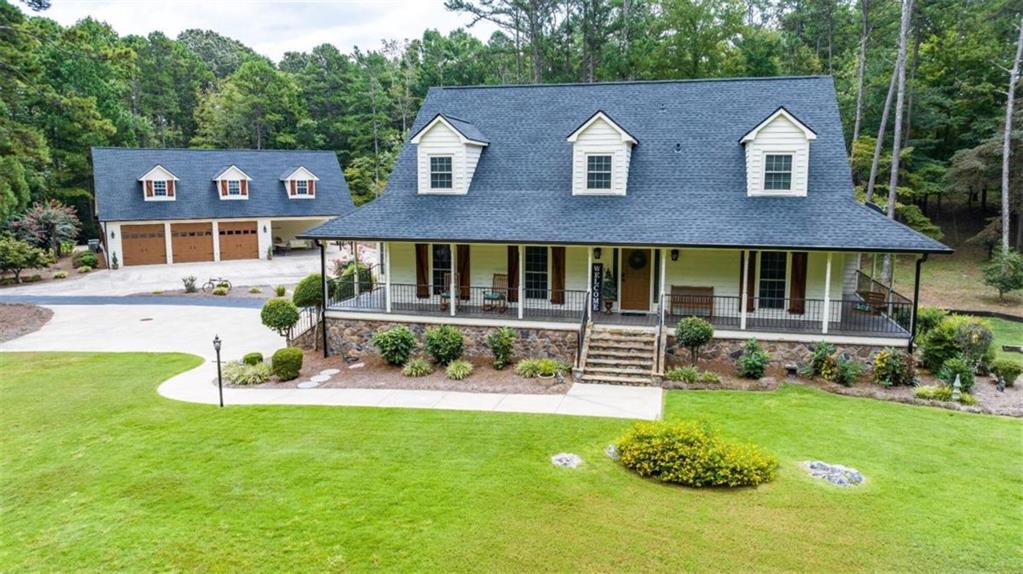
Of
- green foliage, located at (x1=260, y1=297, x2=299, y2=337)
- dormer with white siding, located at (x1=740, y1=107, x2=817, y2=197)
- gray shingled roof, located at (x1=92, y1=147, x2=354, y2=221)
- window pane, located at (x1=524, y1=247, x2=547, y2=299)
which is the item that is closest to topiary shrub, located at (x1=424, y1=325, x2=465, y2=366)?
window pane, located at (x1=524, y1=247, x2=547, y2=299)

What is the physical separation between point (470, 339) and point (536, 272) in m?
2.89

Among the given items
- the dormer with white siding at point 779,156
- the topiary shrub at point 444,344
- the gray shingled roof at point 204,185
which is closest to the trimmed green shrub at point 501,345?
the topiary shrub at point 444,344

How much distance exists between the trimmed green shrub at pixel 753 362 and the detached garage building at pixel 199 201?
30061 mm

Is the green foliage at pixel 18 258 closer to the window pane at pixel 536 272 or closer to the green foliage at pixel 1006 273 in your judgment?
the window pane at pixel 536 272

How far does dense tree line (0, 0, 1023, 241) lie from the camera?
30.4m

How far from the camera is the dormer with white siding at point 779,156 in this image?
16750 mm

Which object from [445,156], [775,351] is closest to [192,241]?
[445,156]

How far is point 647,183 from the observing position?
18.2 m

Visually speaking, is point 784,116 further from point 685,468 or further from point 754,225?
point 685,468

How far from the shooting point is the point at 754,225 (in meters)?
16.1

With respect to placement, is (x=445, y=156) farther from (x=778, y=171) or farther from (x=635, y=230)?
(x=778, y=171)

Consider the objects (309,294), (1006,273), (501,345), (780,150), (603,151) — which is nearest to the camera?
(501,345)

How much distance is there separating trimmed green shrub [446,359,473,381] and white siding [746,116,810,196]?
8.89 m

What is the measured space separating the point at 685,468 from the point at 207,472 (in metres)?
7.32
